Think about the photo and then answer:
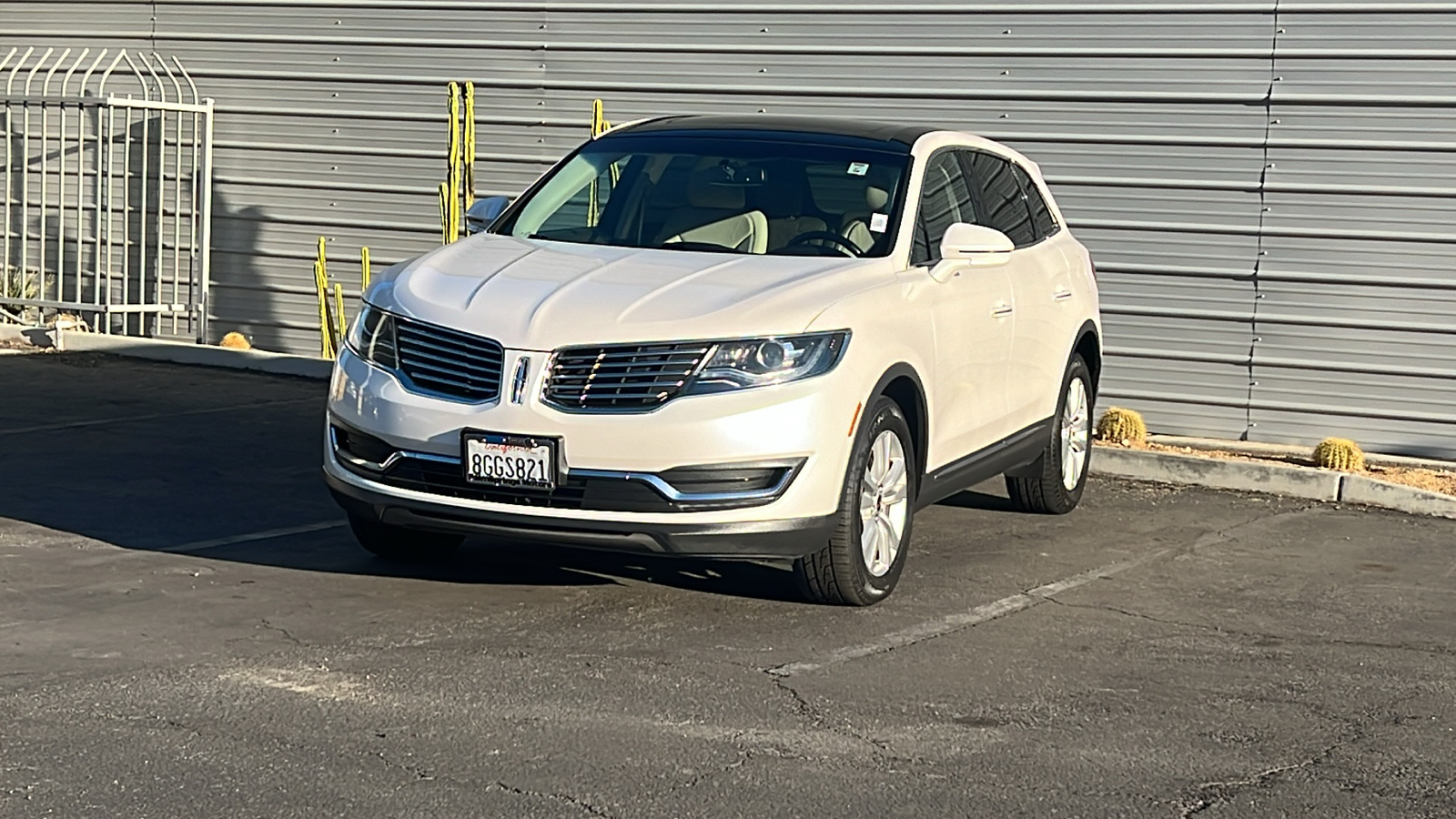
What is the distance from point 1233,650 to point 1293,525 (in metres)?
2.99

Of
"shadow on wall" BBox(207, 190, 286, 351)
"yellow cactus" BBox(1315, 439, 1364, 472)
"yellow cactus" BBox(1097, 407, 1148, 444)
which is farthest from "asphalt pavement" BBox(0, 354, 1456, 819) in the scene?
"shadow on wall" BBox(207, 190, 286, 351)

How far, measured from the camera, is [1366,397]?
1161 cm

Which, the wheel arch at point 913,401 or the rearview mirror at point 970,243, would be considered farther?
the rearview mirror at point 970,243

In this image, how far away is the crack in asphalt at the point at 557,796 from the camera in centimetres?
459

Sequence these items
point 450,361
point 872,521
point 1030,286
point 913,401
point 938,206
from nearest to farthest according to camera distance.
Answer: point 450,361 < point 872,521 < point 913,401 < point 938,206 < point 1030,286

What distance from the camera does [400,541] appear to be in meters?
7.34

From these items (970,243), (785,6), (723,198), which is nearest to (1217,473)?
(970,243)

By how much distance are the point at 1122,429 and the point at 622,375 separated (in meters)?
5.72

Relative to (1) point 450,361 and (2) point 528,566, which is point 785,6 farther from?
(1) point 450,361

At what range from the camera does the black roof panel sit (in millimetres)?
8062

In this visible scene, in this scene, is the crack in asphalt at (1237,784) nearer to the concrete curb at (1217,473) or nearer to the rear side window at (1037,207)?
the rear side window at (1037,207)

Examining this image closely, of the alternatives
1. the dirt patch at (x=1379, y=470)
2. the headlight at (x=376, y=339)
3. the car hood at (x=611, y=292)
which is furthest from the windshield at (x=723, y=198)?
the dirt patch at (x=1379, y=470)

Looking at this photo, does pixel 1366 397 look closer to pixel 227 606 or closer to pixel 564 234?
pixel 564 234

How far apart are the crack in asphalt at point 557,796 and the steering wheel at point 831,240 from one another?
10.6ft
